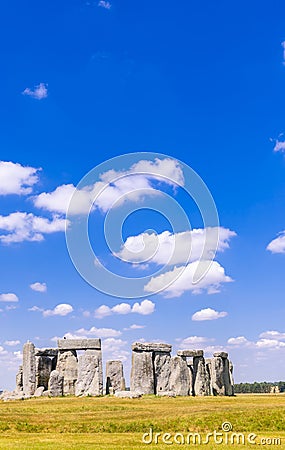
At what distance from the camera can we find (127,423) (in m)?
22.0

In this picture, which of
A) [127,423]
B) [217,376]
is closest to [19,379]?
[217,376]

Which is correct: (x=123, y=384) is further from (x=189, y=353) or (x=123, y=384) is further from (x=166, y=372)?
(x=189, y=353)

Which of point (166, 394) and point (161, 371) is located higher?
point (161, 371)

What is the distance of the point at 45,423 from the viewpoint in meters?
22.5

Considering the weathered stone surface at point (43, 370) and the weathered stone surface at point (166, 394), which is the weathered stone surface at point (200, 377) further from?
the weathered stone surface at point (43, 370)

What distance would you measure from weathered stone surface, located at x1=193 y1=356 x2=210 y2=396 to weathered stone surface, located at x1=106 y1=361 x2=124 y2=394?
4653mm

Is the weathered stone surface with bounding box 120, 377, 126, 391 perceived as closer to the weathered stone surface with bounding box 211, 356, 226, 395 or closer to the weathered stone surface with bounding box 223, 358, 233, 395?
the weathered stone surface with bounding box 211, 356, 226, 395

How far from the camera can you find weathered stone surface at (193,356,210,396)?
36312mm

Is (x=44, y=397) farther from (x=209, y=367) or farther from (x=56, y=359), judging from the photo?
(x=209, y=367)

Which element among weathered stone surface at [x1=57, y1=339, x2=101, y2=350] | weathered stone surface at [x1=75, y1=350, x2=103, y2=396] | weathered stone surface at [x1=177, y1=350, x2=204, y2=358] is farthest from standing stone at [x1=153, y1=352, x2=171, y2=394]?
weathered stone surface at [x1=57, y1=339, x2=101, y2=350]

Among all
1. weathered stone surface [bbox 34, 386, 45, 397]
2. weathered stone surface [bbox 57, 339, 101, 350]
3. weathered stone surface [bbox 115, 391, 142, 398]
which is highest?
weathered stone surface [bbox 57, 339, 101, 350]

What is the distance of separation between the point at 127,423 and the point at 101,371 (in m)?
12.7

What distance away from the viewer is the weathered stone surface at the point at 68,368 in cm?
3516

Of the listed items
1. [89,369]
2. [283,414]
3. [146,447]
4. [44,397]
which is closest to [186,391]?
[89,369]
